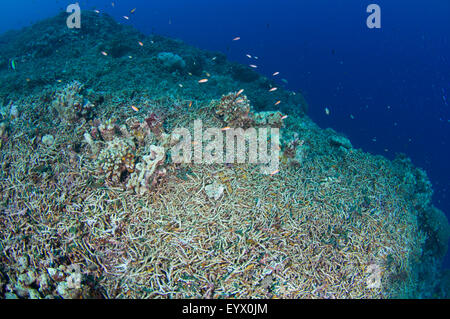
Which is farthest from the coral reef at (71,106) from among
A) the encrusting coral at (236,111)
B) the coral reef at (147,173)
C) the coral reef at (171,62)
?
the coral reef at (171,62)

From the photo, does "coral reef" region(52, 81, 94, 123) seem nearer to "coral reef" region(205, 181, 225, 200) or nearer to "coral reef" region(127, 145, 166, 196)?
"coral reef" region(127, 145, 166, 196)

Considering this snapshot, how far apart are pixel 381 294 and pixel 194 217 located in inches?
182

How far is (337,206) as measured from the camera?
593cm

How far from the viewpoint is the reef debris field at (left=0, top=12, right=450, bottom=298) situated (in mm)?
4164

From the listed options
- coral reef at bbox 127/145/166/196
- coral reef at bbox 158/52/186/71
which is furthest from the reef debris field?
coral reef at bbox 158/52/186/71

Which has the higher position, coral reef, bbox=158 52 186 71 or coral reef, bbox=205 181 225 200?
coral reef, bbox=158 52 186 71

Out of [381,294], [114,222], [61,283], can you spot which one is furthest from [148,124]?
[381,294]

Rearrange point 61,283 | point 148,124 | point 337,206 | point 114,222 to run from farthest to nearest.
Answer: point 148,124
point 337,206
point 114,222
point 61,283

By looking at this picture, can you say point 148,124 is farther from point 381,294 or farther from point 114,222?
point 381,294

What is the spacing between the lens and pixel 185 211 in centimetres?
488

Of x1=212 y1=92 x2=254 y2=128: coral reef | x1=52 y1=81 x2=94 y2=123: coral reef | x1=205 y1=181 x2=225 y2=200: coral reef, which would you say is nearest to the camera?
x1=205 y1=181 x2=225 y2=200: coral reef

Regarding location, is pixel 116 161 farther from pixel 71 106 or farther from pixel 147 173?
pixel 71 106

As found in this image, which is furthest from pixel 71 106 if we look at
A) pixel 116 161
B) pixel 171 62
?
pixel 171 62

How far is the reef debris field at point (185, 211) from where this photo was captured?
4164mm
